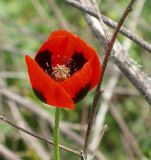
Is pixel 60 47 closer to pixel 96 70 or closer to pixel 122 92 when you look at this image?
pixel 96 70

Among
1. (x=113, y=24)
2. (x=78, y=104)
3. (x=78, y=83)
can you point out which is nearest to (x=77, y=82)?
(x=78, y=83)

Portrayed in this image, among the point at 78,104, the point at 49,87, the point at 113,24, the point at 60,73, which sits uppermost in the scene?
the point at 78,104

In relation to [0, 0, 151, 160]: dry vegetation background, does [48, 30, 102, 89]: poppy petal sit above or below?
below

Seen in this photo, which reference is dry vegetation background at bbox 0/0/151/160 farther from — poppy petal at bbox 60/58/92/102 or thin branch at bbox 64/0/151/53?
poppy petal at bbox 60/58/92/102

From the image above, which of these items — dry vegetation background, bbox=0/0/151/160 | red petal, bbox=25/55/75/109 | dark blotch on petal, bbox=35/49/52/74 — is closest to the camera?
red petal, bbox=25/55/75/109

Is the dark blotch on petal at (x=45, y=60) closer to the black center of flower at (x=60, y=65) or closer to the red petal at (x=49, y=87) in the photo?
the black center of flower at (x=60, y=65)

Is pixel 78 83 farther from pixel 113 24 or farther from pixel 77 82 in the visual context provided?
pixel 113 24

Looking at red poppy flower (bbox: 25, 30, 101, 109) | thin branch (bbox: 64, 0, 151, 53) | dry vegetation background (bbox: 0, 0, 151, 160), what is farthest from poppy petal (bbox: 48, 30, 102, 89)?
dry vegetation background (bbox: 0, 0, 151, 160)

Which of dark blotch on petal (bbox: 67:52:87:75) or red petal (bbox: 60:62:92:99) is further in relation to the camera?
dark blotch on petal (bbox: 67:52:87:75)
